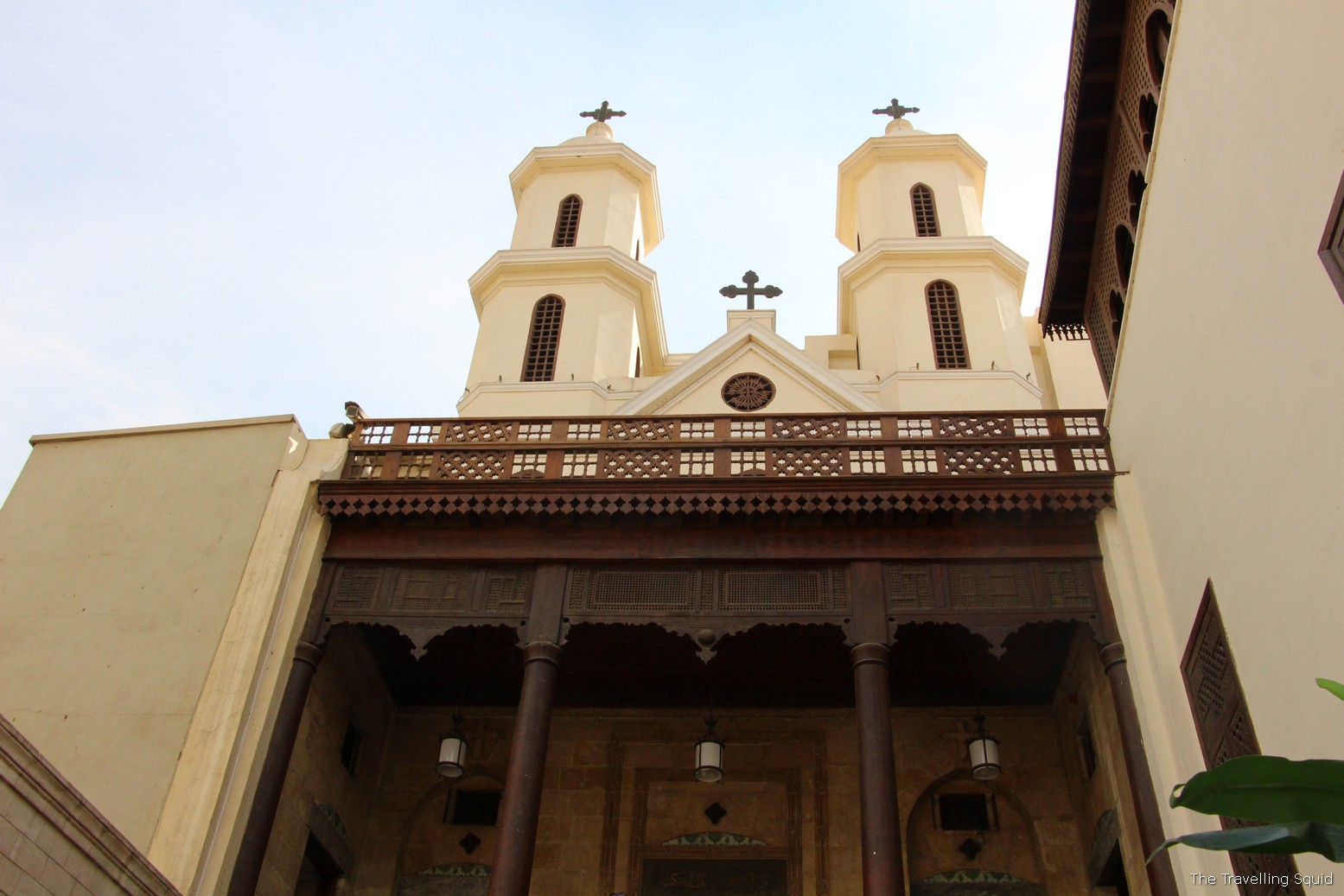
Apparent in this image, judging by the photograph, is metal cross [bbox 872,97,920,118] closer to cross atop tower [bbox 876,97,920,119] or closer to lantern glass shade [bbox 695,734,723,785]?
cross atop tower [bbox 876,97,920,119]

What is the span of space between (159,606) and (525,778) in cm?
362

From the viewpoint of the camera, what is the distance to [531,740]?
33.0ft

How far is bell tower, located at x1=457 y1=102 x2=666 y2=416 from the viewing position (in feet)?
59.2

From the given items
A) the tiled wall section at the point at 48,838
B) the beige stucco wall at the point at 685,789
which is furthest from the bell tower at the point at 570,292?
the tiled wall section at the point at 48,838

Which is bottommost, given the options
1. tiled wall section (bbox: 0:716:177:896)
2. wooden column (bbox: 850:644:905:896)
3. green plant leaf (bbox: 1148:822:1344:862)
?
green plant leaf (bbox: 1148:822:1344:862)

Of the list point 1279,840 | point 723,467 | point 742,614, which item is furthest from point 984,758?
point 1279,840

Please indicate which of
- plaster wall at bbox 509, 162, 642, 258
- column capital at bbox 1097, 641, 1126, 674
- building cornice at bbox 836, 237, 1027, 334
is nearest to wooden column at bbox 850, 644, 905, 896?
column capital at bbox 1097, 641, 1126, 674

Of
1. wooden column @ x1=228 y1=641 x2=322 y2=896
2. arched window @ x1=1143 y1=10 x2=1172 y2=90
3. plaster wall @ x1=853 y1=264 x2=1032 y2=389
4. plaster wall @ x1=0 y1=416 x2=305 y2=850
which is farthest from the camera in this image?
plaster wall @ x1=853 y1=264 x2=1032 y2=389

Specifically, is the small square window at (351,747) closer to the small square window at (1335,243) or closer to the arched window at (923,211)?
the small square window at (1335,243)

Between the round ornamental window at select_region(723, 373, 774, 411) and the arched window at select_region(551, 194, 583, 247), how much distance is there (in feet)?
14.9

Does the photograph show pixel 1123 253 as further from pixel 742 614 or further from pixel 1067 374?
pixel 1067 374

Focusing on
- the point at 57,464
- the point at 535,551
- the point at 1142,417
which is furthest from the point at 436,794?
the point at 1142,417

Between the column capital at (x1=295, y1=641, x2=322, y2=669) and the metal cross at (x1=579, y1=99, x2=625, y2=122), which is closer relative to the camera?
the column capital at (x1=295, y1=641, x2=322, y2=669)

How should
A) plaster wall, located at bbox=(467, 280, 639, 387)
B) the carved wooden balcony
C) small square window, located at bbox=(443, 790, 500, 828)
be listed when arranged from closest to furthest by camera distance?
1. the carved wooden balcony
2. small square window, located at bbox=(443, 790, 500, 828)
3. plaster wall, located at bbox=(467, 280, 639, 387)
